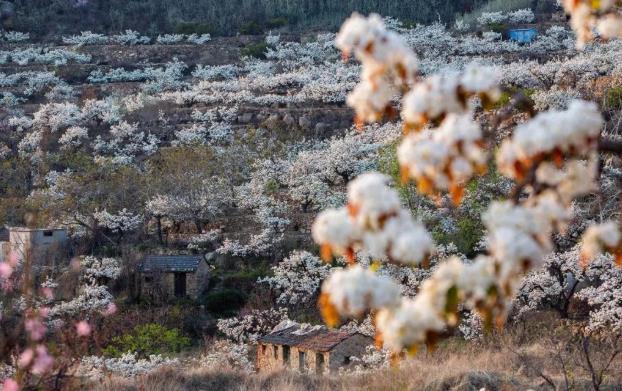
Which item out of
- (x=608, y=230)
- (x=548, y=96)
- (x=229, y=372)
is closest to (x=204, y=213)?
(x=548, y=96)

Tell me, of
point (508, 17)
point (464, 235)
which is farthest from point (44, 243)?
point (508, 17)

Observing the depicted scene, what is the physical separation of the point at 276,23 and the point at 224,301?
44.7 meters

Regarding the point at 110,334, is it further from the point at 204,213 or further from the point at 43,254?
the point at 204,213

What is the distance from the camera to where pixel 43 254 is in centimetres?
2783

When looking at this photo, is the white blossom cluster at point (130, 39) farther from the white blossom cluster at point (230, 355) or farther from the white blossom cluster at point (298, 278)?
the white blossom cluster at point (230, 355)

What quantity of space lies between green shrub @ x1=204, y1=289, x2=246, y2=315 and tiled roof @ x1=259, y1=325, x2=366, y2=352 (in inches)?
192

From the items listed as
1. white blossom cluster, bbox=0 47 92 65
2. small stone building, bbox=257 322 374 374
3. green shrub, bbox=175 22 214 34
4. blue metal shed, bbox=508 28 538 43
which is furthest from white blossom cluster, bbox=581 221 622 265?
green shrub, bbox=175 22 214 34

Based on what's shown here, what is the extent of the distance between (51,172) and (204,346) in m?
16.3

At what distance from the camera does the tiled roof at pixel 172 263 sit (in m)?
27.0


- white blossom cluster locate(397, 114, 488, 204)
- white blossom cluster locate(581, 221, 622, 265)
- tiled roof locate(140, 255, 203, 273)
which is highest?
white blossom cluster locate(397, 114, 488, 204)

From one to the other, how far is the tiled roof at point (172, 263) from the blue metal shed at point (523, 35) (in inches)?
1348

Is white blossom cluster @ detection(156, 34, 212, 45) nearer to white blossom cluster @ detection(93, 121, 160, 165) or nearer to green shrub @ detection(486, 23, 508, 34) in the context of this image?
green shrub @ detection(486, 23, 508, 34)

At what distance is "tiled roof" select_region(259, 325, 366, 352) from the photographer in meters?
19.3

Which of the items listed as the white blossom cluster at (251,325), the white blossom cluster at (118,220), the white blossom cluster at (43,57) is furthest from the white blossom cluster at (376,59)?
the white blossom cluster at (43,57)
